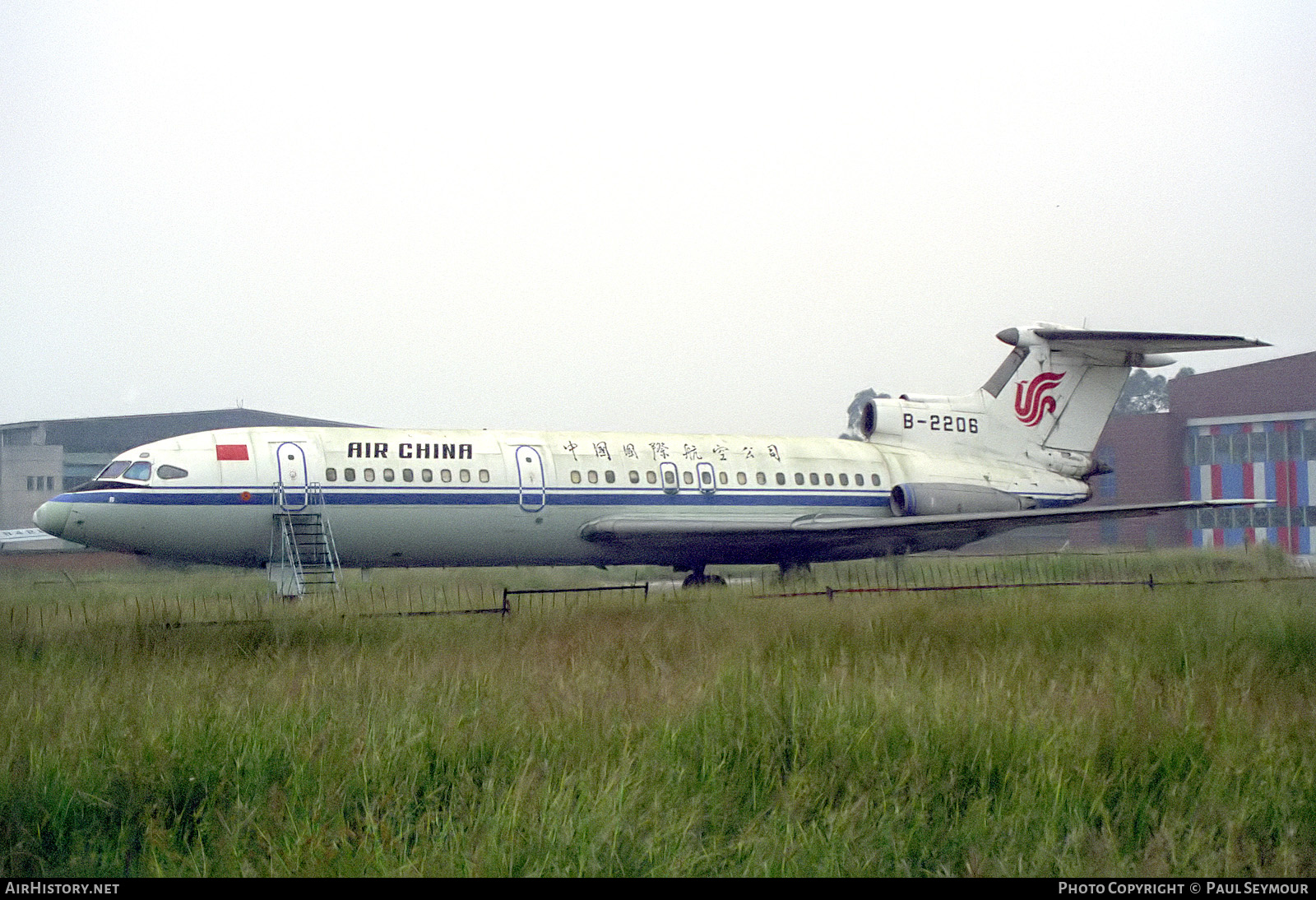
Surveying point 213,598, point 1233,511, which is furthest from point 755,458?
point 1233,511

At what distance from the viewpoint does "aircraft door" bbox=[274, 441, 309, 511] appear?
1775 cm

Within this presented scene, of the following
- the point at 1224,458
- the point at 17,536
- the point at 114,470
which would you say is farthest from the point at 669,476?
the point at 1224,458

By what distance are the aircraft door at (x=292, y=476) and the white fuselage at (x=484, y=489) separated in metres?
0.02

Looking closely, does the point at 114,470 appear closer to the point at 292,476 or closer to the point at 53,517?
the point at 53,517

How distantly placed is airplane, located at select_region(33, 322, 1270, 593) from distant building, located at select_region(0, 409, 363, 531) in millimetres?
7822

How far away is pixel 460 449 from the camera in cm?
1938

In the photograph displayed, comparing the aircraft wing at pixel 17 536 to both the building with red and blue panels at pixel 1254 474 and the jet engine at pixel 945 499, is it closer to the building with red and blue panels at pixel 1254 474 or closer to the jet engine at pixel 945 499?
the jet engine at pixel 945 499

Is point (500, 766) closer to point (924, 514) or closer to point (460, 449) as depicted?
point (460, 449)

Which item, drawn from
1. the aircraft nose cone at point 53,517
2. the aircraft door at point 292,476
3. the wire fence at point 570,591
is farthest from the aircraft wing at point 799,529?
the aircraft nose cone at point 53,517

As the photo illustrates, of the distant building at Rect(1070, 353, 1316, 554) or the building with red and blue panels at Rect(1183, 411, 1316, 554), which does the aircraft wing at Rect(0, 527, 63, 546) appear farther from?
the building with red and blue panels at Rect(1183, 411, 1316, 554)

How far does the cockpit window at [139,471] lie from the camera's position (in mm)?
17406

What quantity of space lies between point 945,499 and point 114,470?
15026 millimetres

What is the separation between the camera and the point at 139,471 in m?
17.5

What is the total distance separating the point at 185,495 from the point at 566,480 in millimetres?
6213
